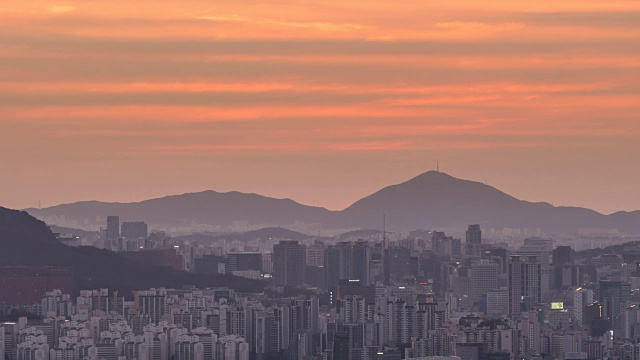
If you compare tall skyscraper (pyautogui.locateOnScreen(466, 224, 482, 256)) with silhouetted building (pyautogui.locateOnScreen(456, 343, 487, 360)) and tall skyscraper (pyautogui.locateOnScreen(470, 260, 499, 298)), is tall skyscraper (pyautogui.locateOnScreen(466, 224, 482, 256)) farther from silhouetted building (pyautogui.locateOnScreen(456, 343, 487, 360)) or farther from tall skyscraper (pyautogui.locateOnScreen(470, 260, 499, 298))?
silhouetted building (pyautogui.locateOnScreen(456, 343, 487, 360))

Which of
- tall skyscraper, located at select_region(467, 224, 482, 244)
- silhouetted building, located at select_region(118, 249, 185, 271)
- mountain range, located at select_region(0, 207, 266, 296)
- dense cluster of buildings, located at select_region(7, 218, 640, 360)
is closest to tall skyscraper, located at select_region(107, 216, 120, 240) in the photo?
dense cluster of buildings, located at select_region(7, 218, 640, 360)

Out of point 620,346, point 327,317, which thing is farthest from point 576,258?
point 620,346

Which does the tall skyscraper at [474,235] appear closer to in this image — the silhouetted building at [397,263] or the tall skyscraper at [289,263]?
the silhouetted building at [397,263]

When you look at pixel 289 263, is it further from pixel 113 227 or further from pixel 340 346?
pixel 340 346

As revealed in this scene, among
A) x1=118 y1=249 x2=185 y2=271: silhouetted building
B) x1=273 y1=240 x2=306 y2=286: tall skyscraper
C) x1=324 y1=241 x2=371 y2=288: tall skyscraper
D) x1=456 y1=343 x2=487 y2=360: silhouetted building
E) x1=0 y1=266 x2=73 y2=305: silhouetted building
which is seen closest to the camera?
x1=456 y1=343 x2=487 y2=360: silhouetted building

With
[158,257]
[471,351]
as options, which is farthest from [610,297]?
[158,257]

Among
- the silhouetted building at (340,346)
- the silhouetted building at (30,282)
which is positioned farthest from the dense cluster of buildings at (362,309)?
the silhouetted building at (30,282)

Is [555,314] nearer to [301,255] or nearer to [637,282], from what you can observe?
[637,282]
